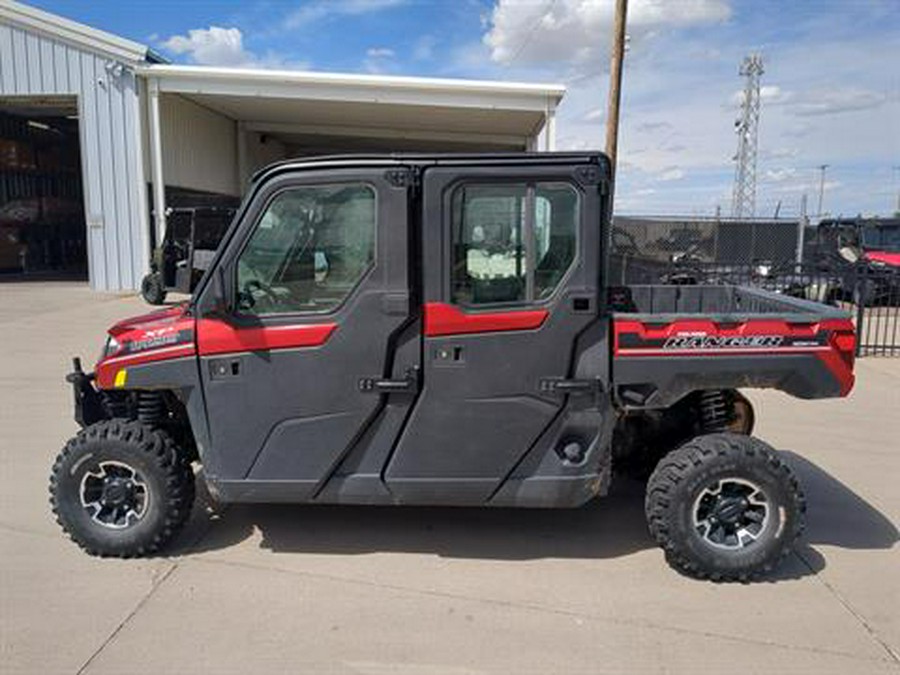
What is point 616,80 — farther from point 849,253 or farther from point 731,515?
point 731,515

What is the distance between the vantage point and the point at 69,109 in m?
20.4

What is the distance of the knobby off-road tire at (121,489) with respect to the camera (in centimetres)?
369

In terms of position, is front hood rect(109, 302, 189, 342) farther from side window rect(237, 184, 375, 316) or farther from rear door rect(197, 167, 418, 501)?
side window rect(237, 184, 375, 316)

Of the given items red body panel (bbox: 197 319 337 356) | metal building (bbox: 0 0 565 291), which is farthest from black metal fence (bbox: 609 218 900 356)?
metal building (bbox: 0 0 565 291)

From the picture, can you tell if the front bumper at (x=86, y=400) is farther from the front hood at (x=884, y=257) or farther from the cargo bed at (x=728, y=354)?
the front hood at (x=884, y=257)

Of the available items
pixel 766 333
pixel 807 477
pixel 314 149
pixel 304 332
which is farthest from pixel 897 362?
pixel 314 149

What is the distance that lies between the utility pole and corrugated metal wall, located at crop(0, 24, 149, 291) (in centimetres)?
1088

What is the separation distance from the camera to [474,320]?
344 centimetres

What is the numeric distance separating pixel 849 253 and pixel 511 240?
14.8 metres

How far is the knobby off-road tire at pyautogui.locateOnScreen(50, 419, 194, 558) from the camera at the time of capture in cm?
369

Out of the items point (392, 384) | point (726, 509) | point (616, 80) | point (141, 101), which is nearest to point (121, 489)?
point (392, 384)

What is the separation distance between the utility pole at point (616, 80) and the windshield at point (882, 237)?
8756mm

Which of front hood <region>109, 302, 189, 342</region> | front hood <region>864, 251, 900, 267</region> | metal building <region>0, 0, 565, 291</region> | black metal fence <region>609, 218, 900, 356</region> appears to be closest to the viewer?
front hood <region>109, 302, 189, 342</region>

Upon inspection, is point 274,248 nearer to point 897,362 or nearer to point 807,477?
point 807,477
